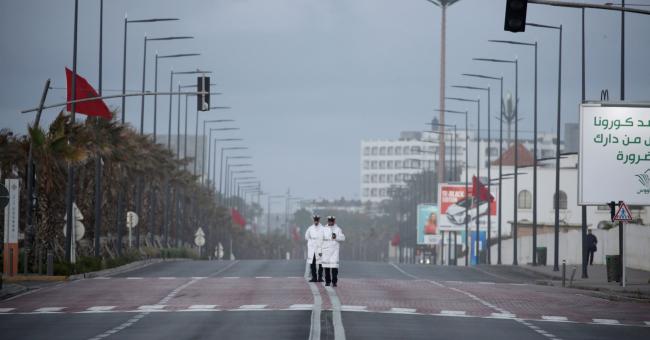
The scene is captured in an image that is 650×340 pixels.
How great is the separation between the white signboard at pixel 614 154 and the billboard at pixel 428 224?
94806 mm

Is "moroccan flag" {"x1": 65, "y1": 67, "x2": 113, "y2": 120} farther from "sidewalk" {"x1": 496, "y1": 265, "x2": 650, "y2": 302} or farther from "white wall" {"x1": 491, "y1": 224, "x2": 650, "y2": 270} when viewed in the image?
"white wall" {"x1": 491, "y1": 224, "x2": 650, "y2": 270}

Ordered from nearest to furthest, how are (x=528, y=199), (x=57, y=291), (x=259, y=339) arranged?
(x=259, y=339) → (x=57, y=291) → (x=528, y=199)

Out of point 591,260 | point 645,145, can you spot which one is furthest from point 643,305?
point 591,260

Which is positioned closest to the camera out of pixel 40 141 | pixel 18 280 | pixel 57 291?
pixel 57 291

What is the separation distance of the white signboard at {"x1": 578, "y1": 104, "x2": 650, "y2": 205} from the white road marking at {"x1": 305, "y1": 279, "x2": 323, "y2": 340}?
42.1ft

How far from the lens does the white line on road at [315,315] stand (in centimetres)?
2212

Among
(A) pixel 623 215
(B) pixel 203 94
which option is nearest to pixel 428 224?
(B) pixel 203 94

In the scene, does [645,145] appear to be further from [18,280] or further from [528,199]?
[528,199]

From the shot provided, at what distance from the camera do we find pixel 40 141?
52.0m

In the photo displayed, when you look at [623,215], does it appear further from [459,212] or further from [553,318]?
[459,212]

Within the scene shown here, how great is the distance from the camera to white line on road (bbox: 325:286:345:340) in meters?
22.3

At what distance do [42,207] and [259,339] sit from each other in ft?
111

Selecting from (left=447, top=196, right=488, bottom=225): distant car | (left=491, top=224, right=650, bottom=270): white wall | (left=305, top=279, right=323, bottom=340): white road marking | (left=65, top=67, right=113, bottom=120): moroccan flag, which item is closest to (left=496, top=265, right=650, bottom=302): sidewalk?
(left=491, top=224, right=650, bottom=270): white wall

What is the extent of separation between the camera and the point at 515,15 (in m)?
26.8
